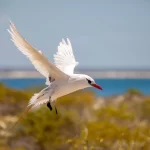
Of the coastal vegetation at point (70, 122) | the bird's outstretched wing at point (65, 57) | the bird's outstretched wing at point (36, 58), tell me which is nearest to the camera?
the bird's outstretched wing at point (36, 58)

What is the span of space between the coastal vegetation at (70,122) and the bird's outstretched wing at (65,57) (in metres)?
1.39

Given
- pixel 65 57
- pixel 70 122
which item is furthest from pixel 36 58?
pixel 70 122

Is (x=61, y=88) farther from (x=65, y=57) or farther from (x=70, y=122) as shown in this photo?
(x=70, y=122)

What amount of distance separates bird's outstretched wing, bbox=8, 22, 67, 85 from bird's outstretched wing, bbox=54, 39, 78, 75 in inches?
8.6

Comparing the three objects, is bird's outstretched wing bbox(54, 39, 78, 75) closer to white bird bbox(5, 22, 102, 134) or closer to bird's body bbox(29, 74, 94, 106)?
white bird bbox(5, 22, 102, 134)

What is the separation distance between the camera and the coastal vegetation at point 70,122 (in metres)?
4.28

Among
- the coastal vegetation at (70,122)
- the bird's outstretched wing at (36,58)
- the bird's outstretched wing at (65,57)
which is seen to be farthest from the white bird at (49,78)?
the coastal vegetation at (70,122)

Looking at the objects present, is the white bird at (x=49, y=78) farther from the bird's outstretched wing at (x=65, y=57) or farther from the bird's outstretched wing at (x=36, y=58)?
the bird's outstretched wing at (x=65, y=57)

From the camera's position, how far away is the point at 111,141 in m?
4.11

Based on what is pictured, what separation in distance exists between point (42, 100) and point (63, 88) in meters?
0.13

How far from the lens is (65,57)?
7.72ft

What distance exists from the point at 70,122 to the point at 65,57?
2919 millimetres

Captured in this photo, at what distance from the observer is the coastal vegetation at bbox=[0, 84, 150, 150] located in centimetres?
428

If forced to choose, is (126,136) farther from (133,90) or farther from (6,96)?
(133,90)
